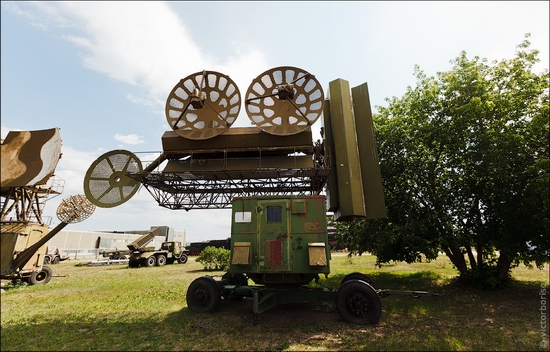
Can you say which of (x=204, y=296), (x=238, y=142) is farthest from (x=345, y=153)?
(x=204, y=296)

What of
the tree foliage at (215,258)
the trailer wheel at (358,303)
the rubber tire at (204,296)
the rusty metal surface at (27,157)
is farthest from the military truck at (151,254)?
the rusty metal surface at (27,157)

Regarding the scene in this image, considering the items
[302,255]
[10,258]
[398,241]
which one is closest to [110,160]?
[10,258]

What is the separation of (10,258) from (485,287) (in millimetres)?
15551

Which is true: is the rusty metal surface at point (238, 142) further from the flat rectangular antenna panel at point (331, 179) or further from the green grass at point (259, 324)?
the green grass at point (259, 324)

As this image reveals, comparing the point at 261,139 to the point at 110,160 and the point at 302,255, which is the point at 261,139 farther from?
the point at 110,160

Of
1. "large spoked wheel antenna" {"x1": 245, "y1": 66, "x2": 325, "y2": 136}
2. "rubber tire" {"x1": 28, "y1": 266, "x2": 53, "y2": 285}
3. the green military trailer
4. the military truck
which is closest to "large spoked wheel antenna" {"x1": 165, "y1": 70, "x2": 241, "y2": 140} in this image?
"large spoked wheel antenna" {"x1": 245, "y1": 66, "x2": 325, "y2": 136}

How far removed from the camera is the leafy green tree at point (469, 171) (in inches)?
383

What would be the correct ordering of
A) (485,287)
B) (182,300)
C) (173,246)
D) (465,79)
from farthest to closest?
(173,246) → (465,79) → (485,287) → (182,300)

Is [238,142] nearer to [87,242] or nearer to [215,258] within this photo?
[215,258]

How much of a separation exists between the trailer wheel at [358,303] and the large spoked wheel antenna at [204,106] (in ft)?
20.6

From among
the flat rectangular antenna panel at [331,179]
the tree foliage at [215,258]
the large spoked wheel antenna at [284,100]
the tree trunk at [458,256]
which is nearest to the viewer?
the large spoked wheel antenna at [284,100]

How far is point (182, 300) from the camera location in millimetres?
9945

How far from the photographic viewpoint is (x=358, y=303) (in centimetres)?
734

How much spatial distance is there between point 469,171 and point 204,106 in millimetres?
10975
